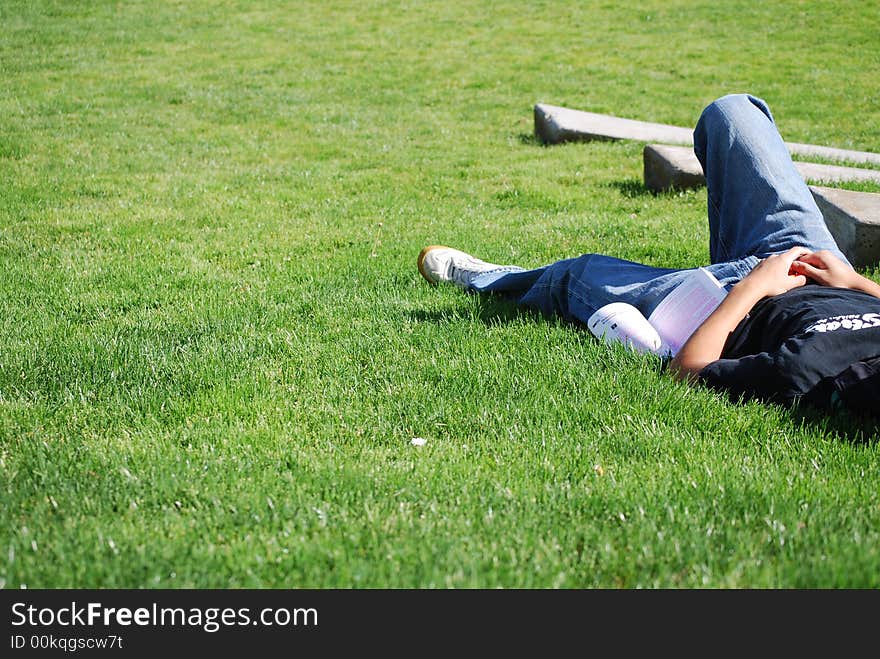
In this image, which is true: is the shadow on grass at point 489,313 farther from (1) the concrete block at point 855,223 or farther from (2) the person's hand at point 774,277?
A: (1) the concrete block at point 855,223

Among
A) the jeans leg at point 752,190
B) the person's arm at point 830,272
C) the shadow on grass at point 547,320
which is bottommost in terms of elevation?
the shadow on grass at point 547,320

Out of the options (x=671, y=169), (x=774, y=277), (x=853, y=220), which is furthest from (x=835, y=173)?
(x=774, y=277)

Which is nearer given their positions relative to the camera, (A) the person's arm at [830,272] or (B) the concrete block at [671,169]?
(A) the person's arm at [830,272]

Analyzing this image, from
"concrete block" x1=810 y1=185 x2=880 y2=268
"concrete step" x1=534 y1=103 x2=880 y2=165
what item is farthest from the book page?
"concrete step" x1=534 y1=103 x2=880 y2=165

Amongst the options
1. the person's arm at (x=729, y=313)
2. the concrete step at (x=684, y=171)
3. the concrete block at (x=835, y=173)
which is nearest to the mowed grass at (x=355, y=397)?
the person's arm at (x=729, y=313)

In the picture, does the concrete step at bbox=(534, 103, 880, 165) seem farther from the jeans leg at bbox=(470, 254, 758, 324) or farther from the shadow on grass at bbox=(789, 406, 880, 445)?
the shadow on grass at bbox=(789, 406, 880, 445)

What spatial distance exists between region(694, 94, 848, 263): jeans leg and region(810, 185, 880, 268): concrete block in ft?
5.35

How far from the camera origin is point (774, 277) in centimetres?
389

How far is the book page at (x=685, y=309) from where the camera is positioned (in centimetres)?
401

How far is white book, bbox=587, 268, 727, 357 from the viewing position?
4.02 m

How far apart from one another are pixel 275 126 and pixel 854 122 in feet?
28.4

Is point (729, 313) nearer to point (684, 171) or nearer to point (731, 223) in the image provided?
point (731, 223)

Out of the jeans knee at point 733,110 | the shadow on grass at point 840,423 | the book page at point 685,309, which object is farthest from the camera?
the jeans knee at point 733,110

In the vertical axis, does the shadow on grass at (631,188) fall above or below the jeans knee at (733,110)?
below
